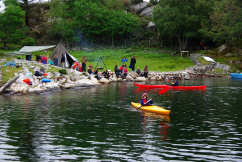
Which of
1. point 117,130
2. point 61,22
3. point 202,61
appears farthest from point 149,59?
point 117,130

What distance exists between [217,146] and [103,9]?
67.9 metres

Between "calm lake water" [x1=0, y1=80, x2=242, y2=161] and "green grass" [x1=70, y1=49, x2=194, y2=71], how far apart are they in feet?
89.1

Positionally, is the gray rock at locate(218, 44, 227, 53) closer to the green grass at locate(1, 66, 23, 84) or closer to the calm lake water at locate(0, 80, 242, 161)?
the calm lake water at locate(0, 80, 242, 161)

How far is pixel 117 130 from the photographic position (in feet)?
60.0

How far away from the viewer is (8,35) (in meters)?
68.8

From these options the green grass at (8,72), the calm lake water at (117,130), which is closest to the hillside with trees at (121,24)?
the green grass at (8,72)

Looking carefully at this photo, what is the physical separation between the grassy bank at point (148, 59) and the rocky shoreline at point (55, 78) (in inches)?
181

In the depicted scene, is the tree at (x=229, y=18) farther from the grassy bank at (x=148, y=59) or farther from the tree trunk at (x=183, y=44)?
the tree trunk at (x=183, y=44)

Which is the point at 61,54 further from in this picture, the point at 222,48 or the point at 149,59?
the point at 222,48

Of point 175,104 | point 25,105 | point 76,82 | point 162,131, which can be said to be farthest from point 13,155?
point 76,82

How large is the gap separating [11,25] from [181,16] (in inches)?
1292

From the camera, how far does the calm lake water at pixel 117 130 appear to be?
14.2 metres

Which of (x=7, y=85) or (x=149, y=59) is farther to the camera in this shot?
(x=149, y=59)

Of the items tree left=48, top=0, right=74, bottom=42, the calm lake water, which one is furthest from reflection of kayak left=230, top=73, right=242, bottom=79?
tree left=48, top=0, right=74, bottom=42
